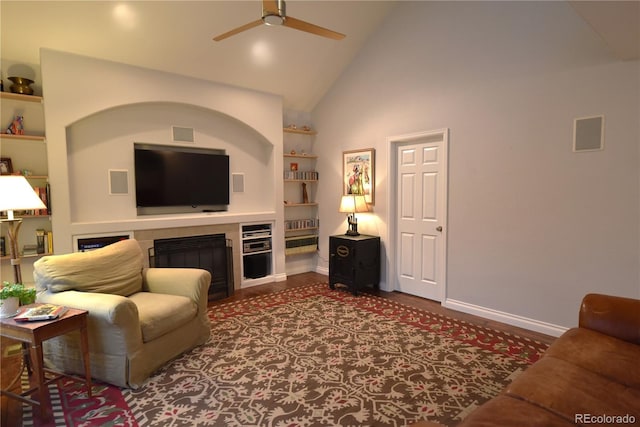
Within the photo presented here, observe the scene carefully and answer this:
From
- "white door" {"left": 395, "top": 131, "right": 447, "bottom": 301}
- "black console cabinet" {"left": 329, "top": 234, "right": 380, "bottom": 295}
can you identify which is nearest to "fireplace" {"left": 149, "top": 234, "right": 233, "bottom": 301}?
"black console cabinet" {"left": 329, "top": 234, "right": 380, "bottom": 295}

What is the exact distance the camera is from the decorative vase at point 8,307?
220cm

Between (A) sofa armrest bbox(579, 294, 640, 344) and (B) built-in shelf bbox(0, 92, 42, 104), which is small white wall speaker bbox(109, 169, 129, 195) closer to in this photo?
(B) built-in shelf bbox(0, 92, 42, 104)

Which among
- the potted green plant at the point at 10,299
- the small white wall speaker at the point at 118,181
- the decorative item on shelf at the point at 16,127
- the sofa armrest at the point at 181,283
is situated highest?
the decorative item on shelf at the point at 16,127

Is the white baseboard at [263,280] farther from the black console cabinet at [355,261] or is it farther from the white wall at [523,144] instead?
the white wall at [523,144]

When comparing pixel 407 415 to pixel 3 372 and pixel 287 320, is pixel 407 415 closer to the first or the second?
pixel 287 320

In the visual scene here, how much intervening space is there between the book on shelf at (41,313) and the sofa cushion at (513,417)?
2349 mm

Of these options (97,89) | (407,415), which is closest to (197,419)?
(407,415)

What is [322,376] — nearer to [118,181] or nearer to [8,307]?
[8,307]

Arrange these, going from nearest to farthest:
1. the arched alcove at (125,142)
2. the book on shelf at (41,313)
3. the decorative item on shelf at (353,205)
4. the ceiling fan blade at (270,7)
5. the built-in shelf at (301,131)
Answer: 1. the book on shelf at (41,313)
2. the ceiling fan blade at (270,7)
3. the arched alcove at (125,142)
4. the decorative item on shelf at (353,205)
5. the built-in shelf at (301,131)

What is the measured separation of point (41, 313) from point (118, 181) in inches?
87.6

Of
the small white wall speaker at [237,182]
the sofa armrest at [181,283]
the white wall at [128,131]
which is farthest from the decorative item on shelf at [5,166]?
the small white wall speaker at [237,182]

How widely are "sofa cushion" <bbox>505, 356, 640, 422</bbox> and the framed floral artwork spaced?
11.2 ft

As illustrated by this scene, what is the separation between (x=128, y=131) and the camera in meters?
4.17

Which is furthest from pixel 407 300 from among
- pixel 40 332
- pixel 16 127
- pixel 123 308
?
pixel 16 127
